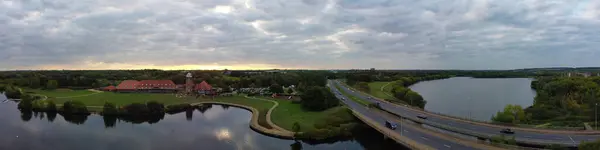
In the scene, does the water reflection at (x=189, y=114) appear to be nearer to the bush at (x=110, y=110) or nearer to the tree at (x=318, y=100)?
the bush at (x=110, y=110)

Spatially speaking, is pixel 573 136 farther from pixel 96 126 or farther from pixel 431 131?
pixel 96 126

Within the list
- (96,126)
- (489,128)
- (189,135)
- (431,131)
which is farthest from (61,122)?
(489,128)

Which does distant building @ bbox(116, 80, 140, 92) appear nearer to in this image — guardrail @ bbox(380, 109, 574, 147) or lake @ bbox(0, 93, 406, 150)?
lake @ bbox(0, 93, 406, 150)

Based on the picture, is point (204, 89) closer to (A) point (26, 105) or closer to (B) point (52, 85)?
(A) point (26, 105)

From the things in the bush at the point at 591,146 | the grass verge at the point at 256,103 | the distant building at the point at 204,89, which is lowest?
the grass verge at the point at 256,103

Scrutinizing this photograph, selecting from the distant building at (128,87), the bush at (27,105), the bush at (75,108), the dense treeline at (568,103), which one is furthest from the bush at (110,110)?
the dense treeline at (568,103)

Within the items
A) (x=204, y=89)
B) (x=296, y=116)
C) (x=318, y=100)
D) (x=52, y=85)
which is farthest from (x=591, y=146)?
(x=52, y=85)
